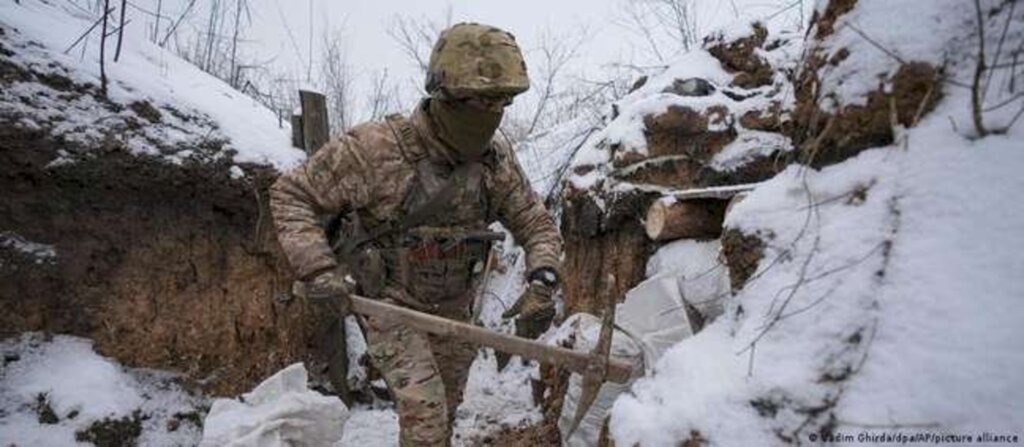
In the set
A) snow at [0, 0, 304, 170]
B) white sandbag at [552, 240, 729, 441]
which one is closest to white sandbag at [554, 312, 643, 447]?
white sandbag at [552, 240, 729, 441]

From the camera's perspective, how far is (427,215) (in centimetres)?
284

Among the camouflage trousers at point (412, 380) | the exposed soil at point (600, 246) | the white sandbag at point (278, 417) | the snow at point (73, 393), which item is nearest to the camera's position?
the camouflage trousers at point (412, 380)

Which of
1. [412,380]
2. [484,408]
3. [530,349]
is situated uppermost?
[530,349]

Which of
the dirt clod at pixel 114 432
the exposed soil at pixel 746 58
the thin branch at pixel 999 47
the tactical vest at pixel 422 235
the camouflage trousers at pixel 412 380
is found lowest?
the dirt clod at pixel 114 432

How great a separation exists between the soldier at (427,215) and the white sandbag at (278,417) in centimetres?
46

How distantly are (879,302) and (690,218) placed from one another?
193 cm

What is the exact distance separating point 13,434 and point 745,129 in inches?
164

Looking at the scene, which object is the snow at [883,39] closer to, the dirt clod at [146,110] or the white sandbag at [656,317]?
the white sandbag at [656,317]

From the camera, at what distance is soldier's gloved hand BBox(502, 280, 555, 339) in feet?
9.07

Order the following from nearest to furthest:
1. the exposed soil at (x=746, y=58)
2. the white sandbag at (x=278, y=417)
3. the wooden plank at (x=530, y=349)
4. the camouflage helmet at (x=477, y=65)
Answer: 1. the wooden plank at (x=530, y=349)
2. the camouflage helmet at (x=477, y=65)
3. the white sandbag at (x=278, y=417)
4. the exposed soil at (x=746, y=58)

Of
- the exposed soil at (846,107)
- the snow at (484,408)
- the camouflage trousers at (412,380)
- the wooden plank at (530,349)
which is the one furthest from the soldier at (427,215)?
the exposed soil at (846,107)

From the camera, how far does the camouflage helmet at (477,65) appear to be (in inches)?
101

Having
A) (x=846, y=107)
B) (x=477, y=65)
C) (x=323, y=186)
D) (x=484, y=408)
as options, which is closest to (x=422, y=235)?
(x=323, y=186)

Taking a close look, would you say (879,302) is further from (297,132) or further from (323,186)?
(297,132)
